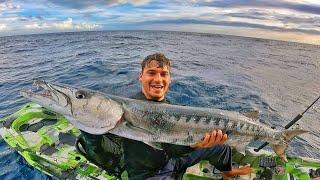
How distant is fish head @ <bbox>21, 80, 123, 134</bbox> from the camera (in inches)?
169

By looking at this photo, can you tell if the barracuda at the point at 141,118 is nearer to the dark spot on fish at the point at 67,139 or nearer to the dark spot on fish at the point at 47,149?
the dark spot on fish at the point at 47,149

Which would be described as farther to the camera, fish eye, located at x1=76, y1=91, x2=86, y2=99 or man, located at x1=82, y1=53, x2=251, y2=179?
man, located at x1=82, y1=53, x2=251, y2=179

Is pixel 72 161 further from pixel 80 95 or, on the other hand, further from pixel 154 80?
pixel 80 95

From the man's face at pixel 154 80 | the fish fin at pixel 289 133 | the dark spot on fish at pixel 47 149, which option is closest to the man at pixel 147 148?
the man's face at pixel 154 80

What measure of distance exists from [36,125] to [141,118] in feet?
21.3

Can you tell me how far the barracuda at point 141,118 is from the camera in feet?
14.4

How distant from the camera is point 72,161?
856cm

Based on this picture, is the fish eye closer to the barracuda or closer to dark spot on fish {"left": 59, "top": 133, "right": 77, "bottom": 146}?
the barracuda

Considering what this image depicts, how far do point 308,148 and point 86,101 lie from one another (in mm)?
9868

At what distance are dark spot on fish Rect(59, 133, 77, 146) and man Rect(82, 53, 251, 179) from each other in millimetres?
3464

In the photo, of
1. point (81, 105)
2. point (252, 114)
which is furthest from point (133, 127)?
point (252, 114)

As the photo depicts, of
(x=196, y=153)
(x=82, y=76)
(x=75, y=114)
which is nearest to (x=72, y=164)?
(x=196, y=153)

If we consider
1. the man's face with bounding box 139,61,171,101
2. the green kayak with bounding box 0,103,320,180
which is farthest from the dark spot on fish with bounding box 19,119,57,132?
the man's face with bounding box 139,61,171,101

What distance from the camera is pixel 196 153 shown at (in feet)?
22.3
